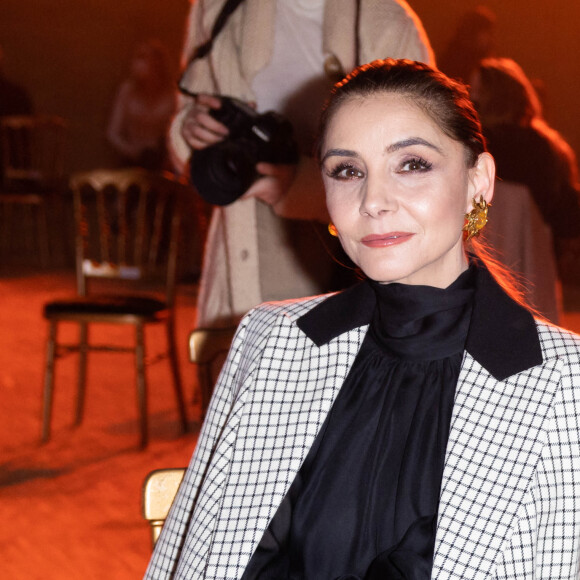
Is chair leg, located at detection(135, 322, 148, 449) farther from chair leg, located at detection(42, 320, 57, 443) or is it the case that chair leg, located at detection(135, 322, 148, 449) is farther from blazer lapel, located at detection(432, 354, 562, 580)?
blazer lapel, located at detection(432, 354, 562, 580)

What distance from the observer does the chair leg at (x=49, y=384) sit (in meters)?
3.59

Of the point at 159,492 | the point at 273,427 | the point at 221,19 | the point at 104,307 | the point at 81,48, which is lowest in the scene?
the point at 104,307

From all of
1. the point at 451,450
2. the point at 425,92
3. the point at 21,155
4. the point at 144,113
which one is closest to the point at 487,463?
the point at 451,450

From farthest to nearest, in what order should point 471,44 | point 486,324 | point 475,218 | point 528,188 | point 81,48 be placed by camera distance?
1. point 81,48
2. point 471,44
3. point 528,188
4. point 475,218
5. point 486,324

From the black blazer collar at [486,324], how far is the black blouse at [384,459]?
0.03 m

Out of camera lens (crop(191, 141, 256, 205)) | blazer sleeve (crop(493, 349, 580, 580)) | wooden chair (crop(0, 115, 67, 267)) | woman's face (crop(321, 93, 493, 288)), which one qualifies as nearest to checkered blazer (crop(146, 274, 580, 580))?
blazer sleeve (crop(493, 349, 580, 580))

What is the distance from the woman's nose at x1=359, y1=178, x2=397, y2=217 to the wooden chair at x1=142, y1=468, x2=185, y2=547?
515 millimetres

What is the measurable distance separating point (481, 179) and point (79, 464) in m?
2.41

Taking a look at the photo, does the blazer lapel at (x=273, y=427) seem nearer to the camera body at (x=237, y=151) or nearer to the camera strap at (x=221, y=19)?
the camera body at (x=237, y=151)

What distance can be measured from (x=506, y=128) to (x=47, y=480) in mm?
1999

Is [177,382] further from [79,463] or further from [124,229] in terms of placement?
[124,229]

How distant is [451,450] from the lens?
118 cm

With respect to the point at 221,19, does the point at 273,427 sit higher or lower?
lower

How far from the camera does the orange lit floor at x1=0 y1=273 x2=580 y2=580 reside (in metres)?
2.60
